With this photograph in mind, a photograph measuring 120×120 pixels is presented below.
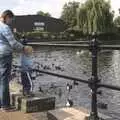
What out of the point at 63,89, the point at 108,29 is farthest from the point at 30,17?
the point at 63,89

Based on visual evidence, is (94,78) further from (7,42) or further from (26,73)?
(26,73)

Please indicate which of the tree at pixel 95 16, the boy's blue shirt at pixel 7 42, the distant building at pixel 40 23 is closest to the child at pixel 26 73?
the boy's blue shirt at pixel 7 42

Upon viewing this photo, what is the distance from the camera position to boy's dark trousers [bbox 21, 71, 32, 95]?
7.69m

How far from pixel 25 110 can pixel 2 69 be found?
79cm

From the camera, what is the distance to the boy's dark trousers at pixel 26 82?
7694 mm

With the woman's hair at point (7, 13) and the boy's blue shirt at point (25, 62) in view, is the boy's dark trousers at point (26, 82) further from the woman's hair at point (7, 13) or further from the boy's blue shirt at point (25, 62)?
the woman's hair at point (7, 13)

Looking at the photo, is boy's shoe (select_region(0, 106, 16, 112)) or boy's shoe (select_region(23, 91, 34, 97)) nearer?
boy's shoe (select_region(0, 106, 16, 112))

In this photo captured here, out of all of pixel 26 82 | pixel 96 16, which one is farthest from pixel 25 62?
pixel 96 16

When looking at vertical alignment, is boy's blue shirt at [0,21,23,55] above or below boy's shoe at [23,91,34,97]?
above

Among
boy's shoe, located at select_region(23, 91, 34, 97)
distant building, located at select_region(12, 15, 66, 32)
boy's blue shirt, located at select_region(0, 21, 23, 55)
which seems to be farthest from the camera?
distant building, located at select_region(12, 15, 66, 32)

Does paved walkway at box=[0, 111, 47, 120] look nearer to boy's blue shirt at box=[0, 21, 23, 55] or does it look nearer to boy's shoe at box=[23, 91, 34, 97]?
boy's shoe at box=[23, 91, 34, 97]

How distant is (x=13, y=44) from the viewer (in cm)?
686

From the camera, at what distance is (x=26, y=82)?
25.5 feet

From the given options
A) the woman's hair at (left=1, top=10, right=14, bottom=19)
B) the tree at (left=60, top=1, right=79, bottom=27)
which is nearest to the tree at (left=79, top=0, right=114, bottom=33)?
the tree at (left=60, top=1, right=79, bottom=27)
